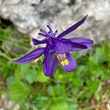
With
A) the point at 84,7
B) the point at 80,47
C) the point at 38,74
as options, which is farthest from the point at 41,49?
the point at 84,7

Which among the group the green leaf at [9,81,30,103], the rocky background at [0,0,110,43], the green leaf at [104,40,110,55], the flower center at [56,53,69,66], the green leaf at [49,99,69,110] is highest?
the rocky background at [0,0,110,43]

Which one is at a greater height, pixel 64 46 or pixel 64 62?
pixel 64 46

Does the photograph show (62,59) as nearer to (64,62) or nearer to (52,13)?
(64,62)

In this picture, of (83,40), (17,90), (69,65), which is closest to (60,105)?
(17,90)

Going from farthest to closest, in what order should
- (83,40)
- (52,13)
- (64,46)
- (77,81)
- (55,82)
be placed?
(55,82) < (52,13) < (77,81) < (83,40) < (64,46)

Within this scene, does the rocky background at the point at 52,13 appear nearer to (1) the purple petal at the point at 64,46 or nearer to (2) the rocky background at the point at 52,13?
(2) the rocky background at the point at 52,13

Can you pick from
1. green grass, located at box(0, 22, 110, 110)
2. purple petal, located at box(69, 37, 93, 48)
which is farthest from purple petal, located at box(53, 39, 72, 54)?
green grass, located at box(0, 22, 110, 110)

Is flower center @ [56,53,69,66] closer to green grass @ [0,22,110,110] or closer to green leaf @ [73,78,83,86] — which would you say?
green grass @ [0,22,110,110]
